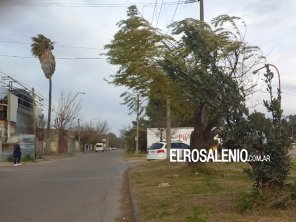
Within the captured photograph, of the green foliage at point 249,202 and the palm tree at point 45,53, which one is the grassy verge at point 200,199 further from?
the palm tree at point 45,53

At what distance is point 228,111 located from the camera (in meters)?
9.48

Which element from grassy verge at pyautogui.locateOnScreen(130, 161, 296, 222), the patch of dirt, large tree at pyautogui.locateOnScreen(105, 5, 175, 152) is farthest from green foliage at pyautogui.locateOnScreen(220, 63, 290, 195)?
large tree at pyautogui.locateOnScreen(105, 5, 175, 152)

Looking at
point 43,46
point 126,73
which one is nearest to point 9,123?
point 43,46

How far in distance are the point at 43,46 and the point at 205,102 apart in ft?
142

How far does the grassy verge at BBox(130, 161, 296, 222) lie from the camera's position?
325 inches

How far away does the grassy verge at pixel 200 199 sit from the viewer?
8250 mm

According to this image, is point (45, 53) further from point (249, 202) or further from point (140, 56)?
point (249, 202)

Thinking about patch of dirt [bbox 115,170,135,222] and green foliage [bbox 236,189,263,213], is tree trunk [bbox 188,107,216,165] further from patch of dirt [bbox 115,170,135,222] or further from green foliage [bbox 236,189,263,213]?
green foliage [bbox 236,189,263,213]

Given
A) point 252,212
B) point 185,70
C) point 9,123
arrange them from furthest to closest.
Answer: point 9,123 < point 185,70 < point 252,212

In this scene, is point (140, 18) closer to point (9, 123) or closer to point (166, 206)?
point (166, 206)

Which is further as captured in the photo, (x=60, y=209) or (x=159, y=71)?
(x=159, y=71)

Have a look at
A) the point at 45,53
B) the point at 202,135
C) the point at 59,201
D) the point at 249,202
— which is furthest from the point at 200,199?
the point at 45,53

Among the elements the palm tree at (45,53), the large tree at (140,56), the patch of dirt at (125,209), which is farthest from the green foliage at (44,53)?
the patch of dirt at (125,209)

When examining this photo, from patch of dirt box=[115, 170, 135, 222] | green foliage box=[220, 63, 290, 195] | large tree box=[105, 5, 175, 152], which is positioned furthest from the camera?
large tree box=[105, 5, 175, 152]
